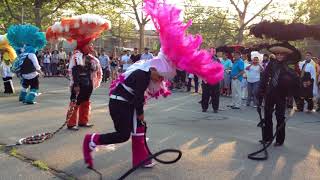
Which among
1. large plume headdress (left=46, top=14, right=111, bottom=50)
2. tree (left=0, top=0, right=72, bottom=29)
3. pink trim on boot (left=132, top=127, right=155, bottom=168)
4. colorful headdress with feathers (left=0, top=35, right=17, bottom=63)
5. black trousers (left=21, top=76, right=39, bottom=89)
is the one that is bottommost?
pink trim on boot (left=132, top=127, right=155, bottom=168)

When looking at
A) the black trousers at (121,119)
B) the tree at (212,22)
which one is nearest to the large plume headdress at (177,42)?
the black trousers at (121,119)

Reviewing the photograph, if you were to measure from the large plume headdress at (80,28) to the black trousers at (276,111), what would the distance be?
3331 millimetres

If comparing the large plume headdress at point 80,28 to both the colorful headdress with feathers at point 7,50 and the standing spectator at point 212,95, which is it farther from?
the colorful headdress with feathers at point 7,50

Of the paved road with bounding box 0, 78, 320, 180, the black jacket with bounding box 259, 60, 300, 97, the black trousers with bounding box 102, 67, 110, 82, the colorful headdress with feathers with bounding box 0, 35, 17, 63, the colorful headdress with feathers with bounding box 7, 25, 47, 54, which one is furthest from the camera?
the black trousers with bounding box 102, 67, 110, 82

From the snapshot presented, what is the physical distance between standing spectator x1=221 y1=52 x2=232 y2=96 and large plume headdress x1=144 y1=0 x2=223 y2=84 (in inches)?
461

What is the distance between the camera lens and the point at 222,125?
413 inches

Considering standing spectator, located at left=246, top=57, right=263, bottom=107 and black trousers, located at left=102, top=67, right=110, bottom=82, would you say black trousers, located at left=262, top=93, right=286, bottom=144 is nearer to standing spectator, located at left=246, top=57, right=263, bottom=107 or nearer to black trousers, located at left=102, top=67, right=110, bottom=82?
standing spectator, located at left=246, top=57, right=263, bottom=107

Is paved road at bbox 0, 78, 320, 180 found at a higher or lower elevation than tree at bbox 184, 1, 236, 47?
lower

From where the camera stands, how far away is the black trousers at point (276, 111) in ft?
26.8

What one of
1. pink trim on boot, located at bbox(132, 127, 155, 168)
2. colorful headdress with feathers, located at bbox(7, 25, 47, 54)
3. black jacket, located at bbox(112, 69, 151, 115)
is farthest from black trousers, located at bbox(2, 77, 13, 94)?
black jacket, located at bbox(112, 69, 151, 115)

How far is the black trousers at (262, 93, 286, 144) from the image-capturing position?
26.8 feet

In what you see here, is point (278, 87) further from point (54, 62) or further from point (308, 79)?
point (54, 62)

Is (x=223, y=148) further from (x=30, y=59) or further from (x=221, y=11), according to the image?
(x=221, y=11)

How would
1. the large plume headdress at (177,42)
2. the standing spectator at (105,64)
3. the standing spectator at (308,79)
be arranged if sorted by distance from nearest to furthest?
the large plume headdress at (177,42) < the standing spectator at (308,79) < the standing spectator at (105,64)
